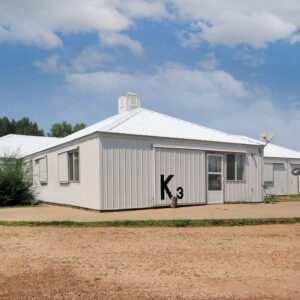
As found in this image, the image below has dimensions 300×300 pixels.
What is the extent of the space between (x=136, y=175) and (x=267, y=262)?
8492 millimetres

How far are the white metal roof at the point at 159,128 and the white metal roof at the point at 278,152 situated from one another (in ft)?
33.0

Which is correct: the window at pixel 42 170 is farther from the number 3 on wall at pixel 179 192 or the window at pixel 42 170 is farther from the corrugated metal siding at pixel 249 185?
the corrugated metal siding at pixel 249 185

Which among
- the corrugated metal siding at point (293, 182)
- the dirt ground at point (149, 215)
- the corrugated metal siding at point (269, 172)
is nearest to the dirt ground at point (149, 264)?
the dirt ground at point (149, 215)

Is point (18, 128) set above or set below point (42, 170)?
above

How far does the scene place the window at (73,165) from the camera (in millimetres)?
15365

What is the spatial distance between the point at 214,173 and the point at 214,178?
0.75 ft

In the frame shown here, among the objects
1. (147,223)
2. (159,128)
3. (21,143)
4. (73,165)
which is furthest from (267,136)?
(21,143)

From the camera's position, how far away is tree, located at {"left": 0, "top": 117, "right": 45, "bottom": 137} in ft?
209

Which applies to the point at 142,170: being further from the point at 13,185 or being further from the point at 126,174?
the point at 13,185

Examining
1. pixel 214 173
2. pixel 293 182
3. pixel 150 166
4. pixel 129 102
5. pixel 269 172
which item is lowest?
pixel 293 182

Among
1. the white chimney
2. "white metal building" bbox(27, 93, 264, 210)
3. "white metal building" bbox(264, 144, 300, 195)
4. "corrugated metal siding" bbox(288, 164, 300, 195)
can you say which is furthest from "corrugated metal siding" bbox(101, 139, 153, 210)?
"corrugated metal siding" bbox(288, 164, 300, 195)

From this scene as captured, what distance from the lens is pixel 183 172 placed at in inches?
597

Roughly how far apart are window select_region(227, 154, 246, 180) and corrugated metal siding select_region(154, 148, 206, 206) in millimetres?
1645

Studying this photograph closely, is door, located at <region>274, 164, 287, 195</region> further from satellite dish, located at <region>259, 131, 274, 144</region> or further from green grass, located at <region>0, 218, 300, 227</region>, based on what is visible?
green grass, located at <region>0, 218, 300, 227</region>
